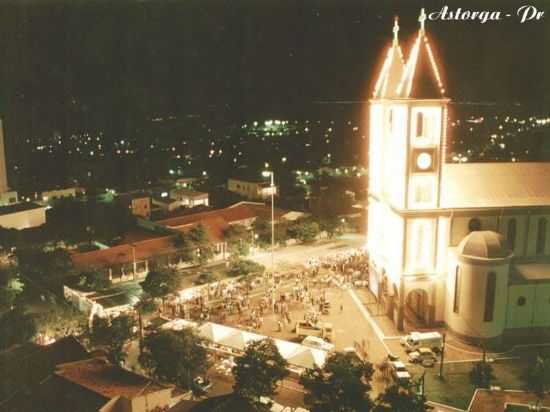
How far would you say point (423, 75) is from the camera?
33438mm

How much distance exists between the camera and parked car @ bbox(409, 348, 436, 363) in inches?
1230

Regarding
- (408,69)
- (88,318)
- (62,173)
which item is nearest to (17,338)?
(88,318)

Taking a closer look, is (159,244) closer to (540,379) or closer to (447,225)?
(447,225)

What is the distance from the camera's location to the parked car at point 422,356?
3123 centimetres

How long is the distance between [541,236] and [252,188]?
44.6 metres

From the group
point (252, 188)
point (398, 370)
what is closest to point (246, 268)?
point (398, 370)

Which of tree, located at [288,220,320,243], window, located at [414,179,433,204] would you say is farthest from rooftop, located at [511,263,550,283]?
tree, located at [288,220,320,243]

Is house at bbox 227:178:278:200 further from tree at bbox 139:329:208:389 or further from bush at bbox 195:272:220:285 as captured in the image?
tree at bbox 139:329:208:389

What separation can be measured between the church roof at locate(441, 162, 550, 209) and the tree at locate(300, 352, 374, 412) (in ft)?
47.2

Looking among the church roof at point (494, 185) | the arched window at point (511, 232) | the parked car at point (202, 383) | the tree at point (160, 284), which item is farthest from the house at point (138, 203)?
the arched window at point (511, 232)

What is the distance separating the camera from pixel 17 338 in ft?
100

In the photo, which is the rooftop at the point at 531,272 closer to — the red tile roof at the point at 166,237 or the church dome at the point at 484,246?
the church dome at the point at 484,246

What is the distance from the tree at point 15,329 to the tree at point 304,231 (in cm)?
2672

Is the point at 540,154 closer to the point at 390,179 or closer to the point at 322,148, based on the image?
the point at 322,148
